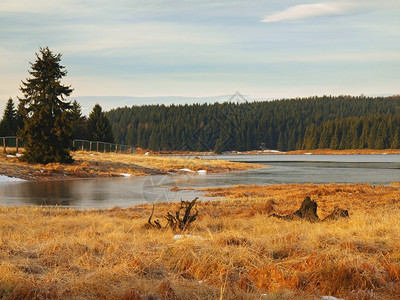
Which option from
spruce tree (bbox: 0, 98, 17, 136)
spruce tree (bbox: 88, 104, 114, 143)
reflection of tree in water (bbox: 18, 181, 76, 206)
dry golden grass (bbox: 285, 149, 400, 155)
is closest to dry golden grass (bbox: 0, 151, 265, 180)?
reflection of tree in water (bbox: 18, 181, 76, 206)

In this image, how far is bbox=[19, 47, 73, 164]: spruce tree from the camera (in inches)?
1597

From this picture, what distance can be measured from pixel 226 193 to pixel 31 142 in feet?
71.8

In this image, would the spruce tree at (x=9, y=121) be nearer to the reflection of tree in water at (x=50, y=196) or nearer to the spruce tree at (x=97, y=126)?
the spruce tree at (x=97, y=126)

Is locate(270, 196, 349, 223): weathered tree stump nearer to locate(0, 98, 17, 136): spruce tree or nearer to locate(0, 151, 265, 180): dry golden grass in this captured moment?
locate(0, 151, 265, 180): dry golden grass

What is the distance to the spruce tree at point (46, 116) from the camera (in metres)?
40.6

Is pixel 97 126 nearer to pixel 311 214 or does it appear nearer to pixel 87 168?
pixel 87 168

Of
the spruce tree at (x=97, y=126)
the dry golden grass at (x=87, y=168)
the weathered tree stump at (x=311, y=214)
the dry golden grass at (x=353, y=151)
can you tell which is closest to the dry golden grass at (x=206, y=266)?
the weathered tree stump at (x=311, y=214)

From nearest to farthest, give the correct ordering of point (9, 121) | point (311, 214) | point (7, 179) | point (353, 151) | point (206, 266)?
point (206, 266) < point (311, 214) < point (7, 179) < point (9, 121) < point (353, 151)

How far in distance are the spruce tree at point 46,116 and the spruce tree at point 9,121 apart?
35.0 metres

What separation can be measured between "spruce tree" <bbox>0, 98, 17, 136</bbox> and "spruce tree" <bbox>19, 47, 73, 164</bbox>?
35.0 metres

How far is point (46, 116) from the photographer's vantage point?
134 feet

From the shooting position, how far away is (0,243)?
8414mm

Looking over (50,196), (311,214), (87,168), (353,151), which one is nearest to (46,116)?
(87,168)

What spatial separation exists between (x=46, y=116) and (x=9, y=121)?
41293 millimetres
